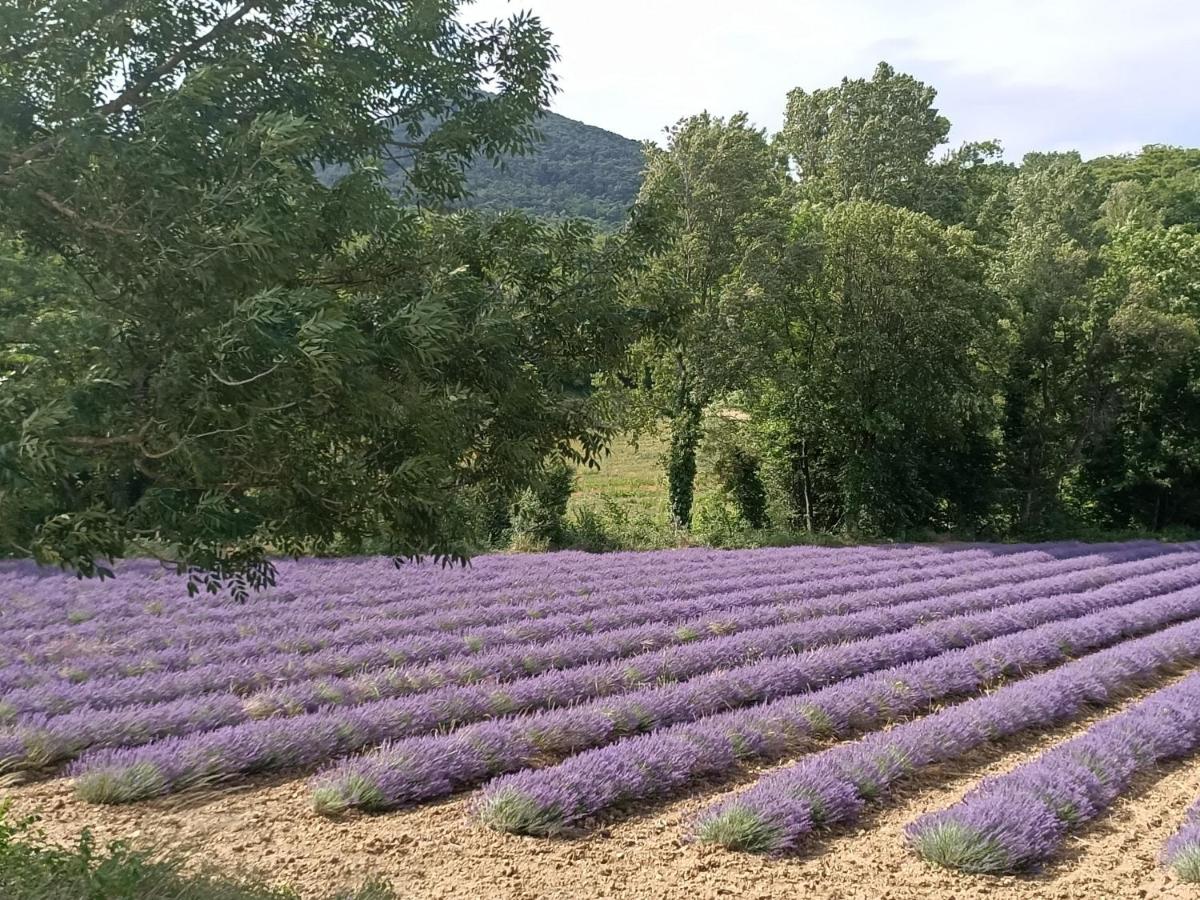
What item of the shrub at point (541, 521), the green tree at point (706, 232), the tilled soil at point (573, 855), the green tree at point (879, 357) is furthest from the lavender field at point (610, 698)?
the green tree at point (879, 357)

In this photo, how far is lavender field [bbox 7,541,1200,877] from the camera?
5250mm

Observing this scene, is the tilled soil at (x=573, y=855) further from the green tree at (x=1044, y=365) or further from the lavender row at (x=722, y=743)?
the green tree at (x=1044, y=365)

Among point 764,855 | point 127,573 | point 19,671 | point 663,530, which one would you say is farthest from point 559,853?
point 663,530

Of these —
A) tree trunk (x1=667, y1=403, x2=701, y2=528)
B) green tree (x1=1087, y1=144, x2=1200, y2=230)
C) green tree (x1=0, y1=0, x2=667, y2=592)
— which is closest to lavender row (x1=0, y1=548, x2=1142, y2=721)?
green tree (x1=0, y1=0, x2=667, y2=592)

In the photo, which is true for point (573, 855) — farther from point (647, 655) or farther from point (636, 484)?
point (636, 484)

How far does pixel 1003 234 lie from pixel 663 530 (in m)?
20.5

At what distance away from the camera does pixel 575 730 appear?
637cm

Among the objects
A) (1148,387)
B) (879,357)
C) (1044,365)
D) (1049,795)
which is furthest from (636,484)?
(1049,795)

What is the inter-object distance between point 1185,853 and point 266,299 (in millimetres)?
5325

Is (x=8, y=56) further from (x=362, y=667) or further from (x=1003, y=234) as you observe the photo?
(x=1003, y=234)

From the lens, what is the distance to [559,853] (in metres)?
4.76

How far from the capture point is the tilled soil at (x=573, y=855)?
4402 millimetres

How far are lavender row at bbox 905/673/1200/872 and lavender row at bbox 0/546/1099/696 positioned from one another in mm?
5160

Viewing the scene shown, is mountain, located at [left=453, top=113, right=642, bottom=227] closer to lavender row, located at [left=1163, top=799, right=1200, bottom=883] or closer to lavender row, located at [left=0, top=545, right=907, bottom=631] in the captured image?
lavender row, located at [left=0, top=545, right=907, bottom=631]
